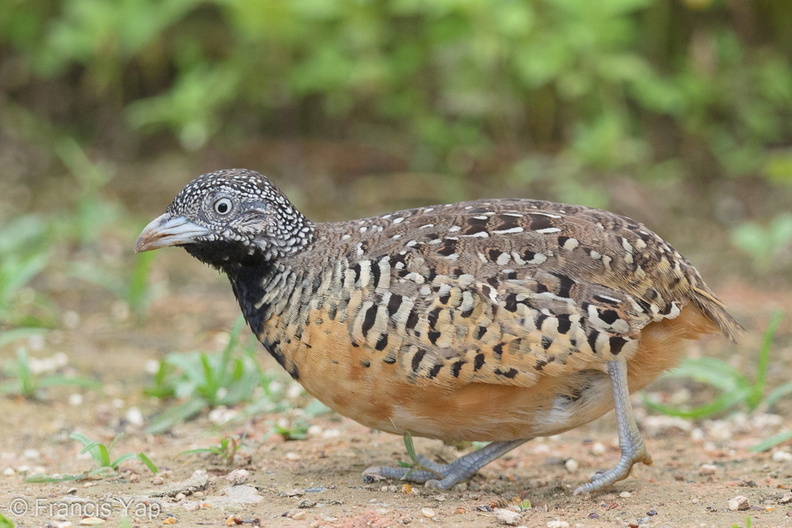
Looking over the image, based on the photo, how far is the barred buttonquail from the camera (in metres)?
4.09

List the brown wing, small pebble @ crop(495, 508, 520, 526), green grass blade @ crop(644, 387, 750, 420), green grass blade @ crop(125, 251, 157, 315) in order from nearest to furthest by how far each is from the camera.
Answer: small pebble @ crop(495, 508, 520, 526) < the brown wing < green grass blade @ crop(644, 387, 750, 420) < green grass blade @ crop(125, 251, 157, 315)

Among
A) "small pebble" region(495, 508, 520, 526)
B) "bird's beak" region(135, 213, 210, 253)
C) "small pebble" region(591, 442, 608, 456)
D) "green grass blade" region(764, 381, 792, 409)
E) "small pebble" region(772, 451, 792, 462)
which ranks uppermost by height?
"bird's beak" region(135, 213, 210, 253)

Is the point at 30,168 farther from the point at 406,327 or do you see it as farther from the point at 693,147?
the point at 406,327

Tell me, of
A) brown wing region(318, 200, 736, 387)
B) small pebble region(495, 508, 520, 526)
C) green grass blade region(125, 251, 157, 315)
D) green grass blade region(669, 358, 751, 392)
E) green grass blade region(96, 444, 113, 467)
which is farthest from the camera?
green grass blade region(125, 251, 157, 315)

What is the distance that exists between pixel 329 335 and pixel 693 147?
6905 mm

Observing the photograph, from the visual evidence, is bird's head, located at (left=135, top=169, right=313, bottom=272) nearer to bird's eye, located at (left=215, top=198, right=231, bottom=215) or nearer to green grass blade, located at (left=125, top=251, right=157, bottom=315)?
bird's eye, located at (left=215, top=198, right=231, bottom=215)

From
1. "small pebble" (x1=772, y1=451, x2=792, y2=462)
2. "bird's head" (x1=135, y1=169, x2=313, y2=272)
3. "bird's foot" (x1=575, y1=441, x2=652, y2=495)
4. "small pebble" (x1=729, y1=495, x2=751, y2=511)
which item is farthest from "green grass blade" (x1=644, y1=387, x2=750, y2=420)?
"bird's head" (x1=135, y1=169, x2=313, y2=272)

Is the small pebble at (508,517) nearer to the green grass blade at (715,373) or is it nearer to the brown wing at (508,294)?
the brown wing at (508,294)

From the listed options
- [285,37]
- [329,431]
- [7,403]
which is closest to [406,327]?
[329,431]

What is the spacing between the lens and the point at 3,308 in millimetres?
6594

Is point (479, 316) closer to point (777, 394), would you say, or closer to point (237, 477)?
point (237, 477)

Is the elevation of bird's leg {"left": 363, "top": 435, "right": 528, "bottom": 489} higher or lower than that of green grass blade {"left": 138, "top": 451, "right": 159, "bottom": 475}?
higher

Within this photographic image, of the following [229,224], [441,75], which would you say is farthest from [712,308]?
[441,75]

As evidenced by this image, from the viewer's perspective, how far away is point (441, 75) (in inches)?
364
